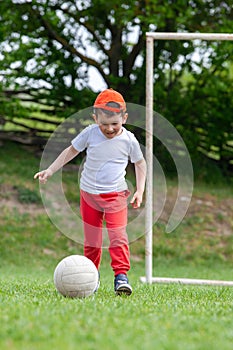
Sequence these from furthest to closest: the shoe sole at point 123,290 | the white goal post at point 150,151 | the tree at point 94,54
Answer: the tree at point 94,54 → the white goal post at point 150,151 → the shoe sole at point 123,290

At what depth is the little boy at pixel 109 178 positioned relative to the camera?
573cm

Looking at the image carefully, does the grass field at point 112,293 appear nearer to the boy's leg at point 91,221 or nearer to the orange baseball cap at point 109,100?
the boy's leg at point 91,221

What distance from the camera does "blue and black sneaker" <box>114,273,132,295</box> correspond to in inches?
219

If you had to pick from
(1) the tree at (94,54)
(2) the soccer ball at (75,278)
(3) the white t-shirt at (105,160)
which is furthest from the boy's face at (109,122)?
(1) the tree at (94,54)

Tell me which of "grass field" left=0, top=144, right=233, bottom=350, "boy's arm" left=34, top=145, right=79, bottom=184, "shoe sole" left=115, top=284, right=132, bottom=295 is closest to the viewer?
"grass field" left=0, top=144, right=233, bottom=350

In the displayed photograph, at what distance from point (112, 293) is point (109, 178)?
93cm

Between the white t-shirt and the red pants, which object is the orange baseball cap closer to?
the white t-shirt

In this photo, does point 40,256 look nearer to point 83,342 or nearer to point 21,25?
point 21,25

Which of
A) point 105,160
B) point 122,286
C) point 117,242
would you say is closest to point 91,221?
point 117,242

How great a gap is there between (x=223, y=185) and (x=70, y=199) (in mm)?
3554

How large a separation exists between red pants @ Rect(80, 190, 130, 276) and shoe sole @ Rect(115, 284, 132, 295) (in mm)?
174

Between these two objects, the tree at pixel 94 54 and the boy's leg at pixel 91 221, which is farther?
the tree at pixel 94 54

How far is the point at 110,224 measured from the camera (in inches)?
227

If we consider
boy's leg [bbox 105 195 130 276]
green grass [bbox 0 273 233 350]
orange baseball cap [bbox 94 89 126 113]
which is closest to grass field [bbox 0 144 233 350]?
green grass [bbox 0 273 233 350]
